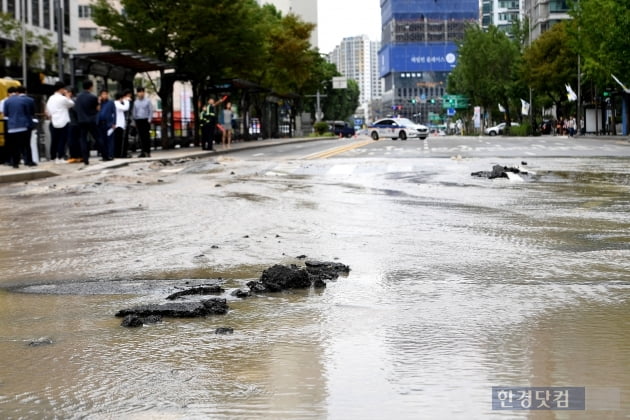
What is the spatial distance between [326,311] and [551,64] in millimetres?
89415

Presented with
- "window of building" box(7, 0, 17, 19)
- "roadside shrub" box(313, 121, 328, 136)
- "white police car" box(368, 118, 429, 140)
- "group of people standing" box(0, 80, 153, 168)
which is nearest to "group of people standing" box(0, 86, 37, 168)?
"group of people standing" box(0, 80, 153, 168)

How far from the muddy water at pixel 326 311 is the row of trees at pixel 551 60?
44769 mm

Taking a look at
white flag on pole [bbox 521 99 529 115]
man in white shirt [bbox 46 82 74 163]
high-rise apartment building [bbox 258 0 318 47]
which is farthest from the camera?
high-rise apartment building [bbox 258 0 318 47]

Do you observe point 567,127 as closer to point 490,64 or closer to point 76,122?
point 490,64

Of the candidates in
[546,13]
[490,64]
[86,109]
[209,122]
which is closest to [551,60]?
[490,64]

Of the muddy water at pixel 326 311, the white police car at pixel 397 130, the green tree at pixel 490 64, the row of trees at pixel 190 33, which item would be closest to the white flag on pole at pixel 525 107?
the green tree at pixel 490 64

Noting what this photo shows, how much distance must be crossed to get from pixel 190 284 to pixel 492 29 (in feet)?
365

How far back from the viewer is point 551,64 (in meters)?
91.9

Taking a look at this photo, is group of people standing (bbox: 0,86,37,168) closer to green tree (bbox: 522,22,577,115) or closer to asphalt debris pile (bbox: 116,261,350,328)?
asphalt debris pile (bbox: 116,261,350,328)

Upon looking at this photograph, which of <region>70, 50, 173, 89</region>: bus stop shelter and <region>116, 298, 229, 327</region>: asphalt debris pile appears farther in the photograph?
<region>70, 50, 173, 89</region>: bus stop shelter

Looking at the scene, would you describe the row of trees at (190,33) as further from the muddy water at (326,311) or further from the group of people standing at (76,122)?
the muddy water at (326,311)

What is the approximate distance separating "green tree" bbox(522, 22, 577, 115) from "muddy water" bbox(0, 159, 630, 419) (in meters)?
81.6

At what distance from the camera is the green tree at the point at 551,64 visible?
302 feet

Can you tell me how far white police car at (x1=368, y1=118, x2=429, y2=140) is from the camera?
65.9m
